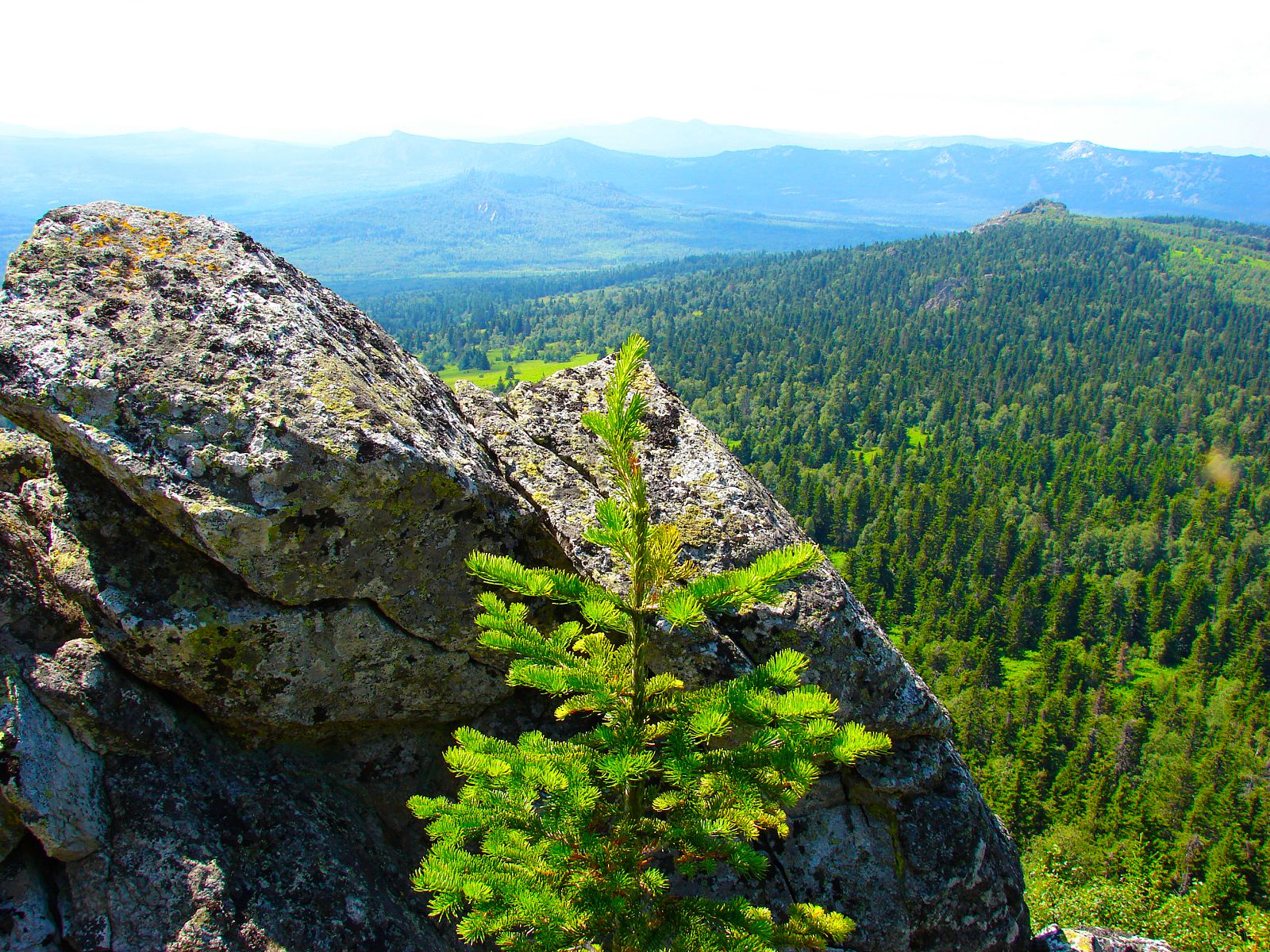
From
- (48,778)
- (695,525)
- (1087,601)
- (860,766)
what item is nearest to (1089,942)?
(860,766)

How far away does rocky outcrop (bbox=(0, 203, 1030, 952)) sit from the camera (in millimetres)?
7473

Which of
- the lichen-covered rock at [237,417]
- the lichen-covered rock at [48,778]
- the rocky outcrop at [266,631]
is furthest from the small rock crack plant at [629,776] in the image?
the lichen-covered rock at [48,778]

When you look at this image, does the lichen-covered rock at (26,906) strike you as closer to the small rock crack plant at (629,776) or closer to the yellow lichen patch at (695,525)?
the small rock crack plant at (629,776)

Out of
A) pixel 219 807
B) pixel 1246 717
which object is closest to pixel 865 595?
pixel 1246 717

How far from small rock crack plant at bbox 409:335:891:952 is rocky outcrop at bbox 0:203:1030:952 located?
7.61ft

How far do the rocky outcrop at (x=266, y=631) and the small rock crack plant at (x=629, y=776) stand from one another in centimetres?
232

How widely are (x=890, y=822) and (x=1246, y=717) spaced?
296 ft

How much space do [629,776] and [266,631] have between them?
471 cm

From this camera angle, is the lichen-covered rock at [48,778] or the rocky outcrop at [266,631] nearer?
the lichen-covered rock at [48,778]

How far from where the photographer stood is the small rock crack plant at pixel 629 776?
6262 millimetres

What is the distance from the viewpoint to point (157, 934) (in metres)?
7.08

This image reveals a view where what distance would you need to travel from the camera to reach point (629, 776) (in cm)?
591

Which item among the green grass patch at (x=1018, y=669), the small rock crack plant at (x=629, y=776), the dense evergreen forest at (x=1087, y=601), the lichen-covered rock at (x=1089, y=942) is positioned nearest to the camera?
the small rock crack plant at (x=629, y=776)

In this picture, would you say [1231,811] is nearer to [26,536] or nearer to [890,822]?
[890,822]
